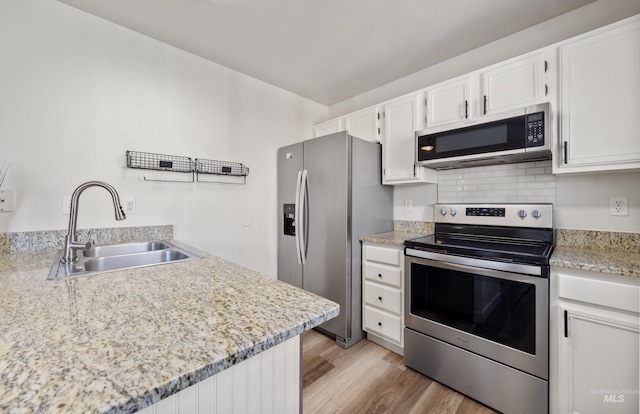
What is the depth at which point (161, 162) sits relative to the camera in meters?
2.04

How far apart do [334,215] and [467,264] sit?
3.43 ft

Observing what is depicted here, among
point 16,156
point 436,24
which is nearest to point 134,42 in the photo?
point 16,156

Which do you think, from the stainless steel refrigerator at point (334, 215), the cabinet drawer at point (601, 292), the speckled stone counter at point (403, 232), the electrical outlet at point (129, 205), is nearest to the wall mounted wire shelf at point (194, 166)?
the electrical outlet at point (129, 205)

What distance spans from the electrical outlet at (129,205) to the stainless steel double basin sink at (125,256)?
292 mm

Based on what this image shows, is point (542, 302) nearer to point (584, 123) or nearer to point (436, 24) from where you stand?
point (584, 123)

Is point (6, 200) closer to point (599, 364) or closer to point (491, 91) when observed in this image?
point (491, 91)

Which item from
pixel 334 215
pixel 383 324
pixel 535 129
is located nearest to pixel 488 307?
pixel 383 324

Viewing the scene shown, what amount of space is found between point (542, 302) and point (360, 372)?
3.99ft

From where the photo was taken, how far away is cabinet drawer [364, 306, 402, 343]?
2.08 meters

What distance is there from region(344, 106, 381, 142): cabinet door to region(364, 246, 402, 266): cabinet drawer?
1.03m

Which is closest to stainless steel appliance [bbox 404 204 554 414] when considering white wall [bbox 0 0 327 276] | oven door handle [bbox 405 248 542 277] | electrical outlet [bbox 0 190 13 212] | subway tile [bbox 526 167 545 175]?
oven door handle [bbox 405 248 542 277]

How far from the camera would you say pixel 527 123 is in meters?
1.63

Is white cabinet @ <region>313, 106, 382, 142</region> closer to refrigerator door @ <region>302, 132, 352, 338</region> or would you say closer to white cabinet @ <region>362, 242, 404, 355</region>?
refrigerator door @ <region>302, 132, 352, 338</region>

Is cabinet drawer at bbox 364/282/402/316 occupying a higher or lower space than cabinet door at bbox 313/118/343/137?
lower
